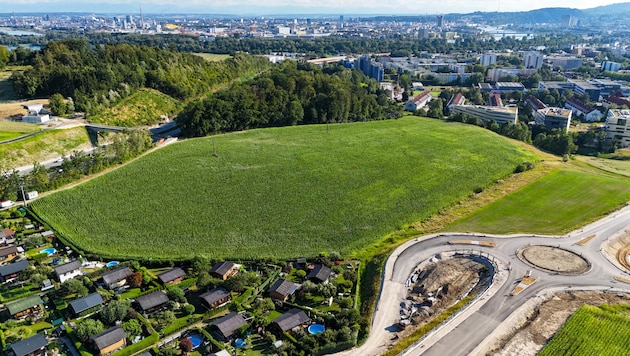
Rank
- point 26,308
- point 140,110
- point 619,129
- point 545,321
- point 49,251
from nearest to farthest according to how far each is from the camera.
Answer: point 26,308, point 545,321, point 49,251, point 619,129, point 140,110

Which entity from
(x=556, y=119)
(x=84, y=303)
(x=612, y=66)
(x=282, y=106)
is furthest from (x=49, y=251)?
(x=612, y=66)

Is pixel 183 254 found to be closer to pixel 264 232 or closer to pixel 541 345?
pixel 264 232

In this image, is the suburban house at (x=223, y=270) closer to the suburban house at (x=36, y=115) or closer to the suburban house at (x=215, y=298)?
the suburban house at (x=215, y=298)

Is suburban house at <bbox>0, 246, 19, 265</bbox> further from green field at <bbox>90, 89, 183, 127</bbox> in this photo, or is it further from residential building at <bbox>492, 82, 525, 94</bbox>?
residential building at <bbox>492, 82, 525, 94</bbox>

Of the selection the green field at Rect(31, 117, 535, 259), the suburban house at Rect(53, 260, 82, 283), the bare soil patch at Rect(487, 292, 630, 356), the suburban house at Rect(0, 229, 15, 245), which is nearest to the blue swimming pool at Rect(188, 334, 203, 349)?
the green field at Rect(31, 117, 535, 259)

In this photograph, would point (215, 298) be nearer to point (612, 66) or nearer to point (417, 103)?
point (417, 103)

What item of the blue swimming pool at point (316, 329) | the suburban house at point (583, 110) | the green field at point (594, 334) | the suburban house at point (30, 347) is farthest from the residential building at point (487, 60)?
the suburban house at point (30, 347)
